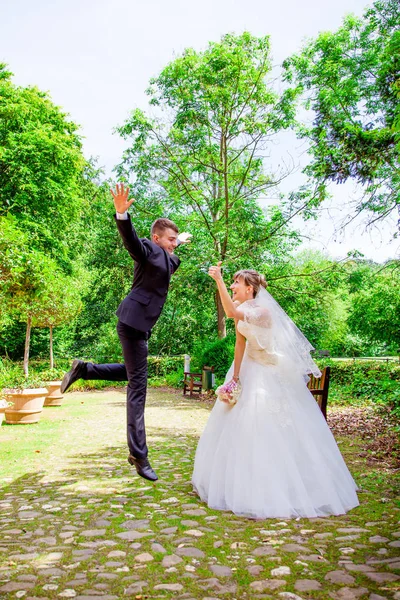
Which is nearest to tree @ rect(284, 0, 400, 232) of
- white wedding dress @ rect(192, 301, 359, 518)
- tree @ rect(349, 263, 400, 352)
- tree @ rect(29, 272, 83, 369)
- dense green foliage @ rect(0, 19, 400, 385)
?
dense green foliage @ rect(0, 19, 400, 385)

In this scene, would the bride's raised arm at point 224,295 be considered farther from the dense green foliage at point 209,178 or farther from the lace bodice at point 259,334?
the dense green foliage at point 209,178

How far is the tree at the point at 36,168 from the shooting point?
70.0 ft

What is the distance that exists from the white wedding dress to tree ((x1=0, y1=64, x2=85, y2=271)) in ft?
57.6

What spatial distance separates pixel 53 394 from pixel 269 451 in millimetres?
11029

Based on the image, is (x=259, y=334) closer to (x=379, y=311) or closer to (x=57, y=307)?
(x=57, y=307)

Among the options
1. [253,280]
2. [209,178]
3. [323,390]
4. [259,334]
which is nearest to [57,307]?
[209,178]

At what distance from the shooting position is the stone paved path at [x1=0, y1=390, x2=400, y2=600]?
106 inches

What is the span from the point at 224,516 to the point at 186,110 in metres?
16.8

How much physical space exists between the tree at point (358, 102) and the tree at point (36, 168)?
11.1m

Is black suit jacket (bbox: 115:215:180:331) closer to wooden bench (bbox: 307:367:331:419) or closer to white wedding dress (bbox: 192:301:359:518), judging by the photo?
white wedding dress (bbox: 192:301:359:518)

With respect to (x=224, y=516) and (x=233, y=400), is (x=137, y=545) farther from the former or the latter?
(x=233, y=400)

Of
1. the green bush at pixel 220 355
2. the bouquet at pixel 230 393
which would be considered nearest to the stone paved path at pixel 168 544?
the bouquet at pixel 230 393

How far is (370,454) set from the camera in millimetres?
7004

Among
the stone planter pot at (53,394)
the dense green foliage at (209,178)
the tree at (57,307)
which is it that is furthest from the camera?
the dense green foliage at (209,178)
